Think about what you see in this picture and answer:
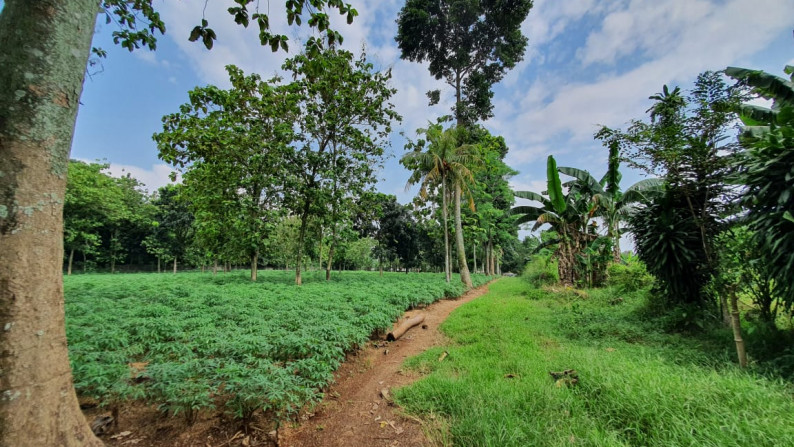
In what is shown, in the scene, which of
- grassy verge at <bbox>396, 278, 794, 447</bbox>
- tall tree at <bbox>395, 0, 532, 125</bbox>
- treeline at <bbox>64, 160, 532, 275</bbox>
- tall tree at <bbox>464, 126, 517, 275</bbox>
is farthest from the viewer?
treeline at <bbox>64, 160, 532, 275</bbox>

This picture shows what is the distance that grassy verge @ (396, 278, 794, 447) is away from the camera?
7.93ft

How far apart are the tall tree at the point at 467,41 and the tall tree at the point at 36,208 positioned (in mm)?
17172

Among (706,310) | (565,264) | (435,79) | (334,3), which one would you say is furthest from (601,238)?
(435,79)

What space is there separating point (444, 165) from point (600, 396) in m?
12.6

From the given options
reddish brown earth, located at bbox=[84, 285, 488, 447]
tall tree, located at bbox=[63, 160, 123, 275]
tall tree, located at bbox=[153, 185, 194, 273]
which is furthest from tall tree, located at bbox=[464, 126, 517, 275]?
tall tree, located at bbox=[63, 160, 123, 275]

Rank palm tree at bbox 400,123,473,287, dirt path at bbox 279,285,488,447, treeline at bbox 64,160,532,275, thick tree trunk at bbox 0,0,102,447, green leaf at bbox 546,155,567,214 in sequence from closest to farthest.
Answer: thick tree trunk at bbox 0,0,102,447 → dirt path at bbox 279,285,488,447 → green leaf at bbox 546,155,567,214 → palm tree at bbox 400,123,473,287 → treeline at bbox 64,160,532,275

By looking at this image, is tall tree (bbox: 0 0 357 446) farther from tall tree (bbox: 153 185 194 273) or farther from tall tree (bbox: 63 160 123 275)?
tall tree (bbox: 153 185 194 273)

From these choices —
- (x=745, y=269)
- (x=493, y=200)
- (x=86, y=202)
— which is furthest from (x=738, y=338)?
(x=86, y=202)

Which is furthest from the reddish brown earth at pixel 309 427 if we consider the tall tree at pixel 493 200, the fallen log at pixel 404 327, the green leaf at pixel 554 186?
the tall tree at pixel 493 200

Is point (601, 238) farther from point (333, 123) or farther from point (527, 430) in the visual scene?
point (333, 123)

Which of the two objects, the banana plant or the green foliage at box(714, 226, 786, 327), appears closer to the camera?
the green foliage at box(714, 226, 786, 327)

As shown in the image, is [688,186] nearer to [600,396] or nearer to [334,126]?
[600,396]

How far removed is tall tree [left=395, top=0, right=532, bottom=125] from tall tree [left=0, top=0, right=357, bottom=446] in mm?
17172

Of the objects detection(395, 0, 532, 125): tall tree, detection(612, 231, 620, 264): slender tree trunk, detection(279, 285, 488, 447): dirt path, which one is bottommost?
detection(279, 285, 488, 447): dirt path
